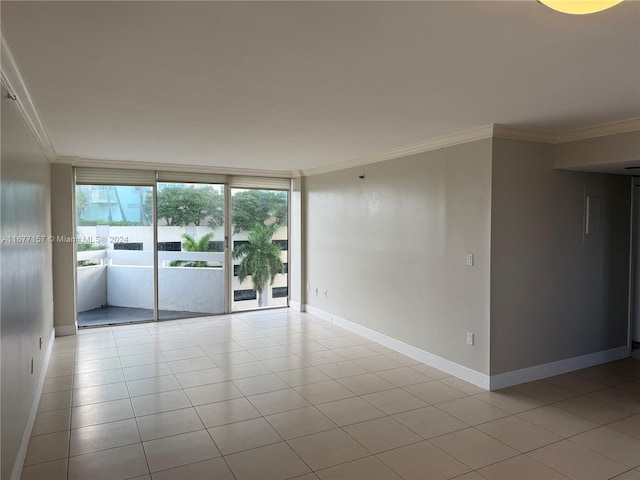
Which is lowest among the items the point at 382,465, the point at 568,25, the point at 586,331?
the point at 382,465

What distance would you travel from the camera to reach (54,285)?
547cm

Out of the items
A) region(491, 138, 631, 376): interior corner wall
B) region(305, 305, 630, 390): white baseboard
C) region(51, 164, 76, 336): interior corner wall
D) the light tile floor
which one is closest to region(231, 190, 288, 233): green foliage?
region(51, 164, 76, 336): interior corner wall

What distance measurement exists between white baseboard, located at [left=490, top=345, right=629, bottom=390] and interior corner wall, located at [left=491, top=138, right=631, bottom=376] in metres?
0.05

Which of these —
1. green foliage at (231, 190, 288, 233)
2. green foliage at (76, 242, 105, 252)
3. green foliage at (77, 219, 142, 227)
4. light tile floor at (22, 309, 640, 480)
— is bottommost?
light tile floor at (22, 309, 640, 480)

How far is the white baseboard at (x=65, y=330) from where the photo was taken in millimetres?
5535

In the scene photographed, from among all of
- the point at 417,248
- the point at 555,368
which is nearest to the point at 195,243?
the point at 417,248

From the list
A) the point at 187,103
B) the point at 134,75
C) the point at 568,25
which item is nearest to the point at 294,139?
the point at 187,103

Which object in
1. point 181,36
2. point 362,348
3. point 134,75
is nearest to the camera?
point 181,36

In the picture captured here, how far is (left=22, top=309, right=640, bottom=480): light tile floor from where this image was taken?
102 inches

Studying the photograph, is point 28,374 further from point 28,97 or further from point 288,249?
point 288,249

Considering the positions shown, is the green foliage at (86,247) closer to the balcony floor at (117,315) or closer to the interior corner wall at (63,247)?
the interior corner wall at (63,247)

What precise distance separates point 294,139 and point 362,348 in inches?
100

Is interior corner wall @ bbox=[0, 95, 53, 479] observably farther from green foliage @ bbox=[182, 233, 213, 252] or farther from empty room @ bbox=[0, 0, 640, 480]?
green foliage @ bbox=[182, 233, 213, 252]

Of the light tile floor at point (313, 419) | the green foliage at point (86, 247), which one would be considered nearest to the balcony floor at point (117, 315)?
the green foliage at point (86, 247)
